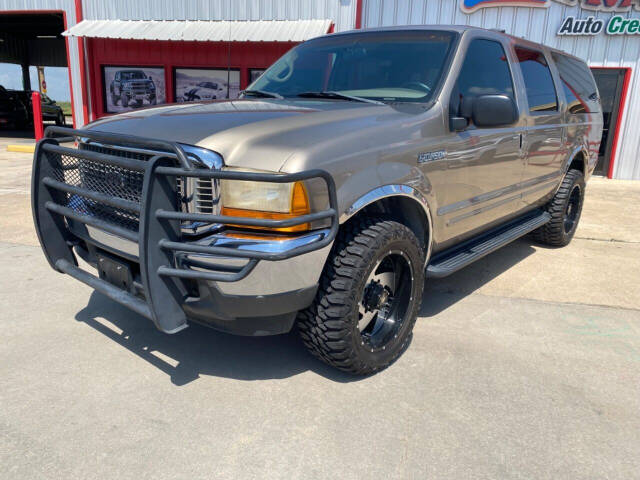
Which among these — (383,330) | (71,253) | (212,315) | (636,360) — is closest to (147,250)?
(212,315)

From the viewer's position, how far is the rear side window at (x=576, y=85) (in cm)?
510

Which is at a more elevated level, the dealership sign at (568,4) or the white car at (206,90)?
the dealership sign at (568,4)

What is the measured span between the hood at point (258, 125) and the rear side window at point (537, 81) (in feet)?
5.50

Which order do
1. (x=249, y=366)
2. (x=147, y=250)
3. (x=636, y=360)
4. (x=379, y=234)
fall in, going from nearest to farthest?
1. (x=147, y=250)
2. (x=379, y=234)
3. (x=249, y=366)
4. (x=636, y=360)

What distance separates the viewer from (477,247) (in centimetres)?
393

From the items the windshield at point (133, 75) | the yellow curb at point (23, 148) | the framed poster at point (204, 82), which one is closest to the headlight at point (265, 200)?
the framed poster at point (204, 82)

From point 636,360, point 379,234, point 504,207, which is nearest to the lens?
point 379,234

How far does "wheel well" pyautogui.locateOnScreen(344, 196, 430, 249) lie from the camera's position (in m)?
2.93

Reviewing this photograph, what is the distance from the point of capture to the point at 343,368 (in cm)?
275

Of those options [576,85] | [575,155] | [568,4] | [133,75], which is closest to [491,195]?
[575,155]

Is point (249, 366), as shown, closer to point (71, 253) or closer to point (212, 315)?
point (212, 315)

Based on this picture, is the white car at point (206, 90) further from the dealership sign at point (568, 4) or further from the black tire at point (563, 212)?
the black tire at point (563, 212)

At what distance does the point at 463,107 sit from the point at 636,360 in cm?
185

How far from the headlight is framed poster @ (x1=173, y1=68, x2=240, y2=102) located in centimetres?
1113
